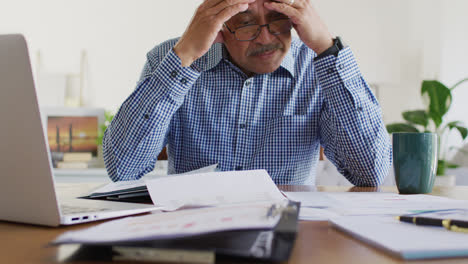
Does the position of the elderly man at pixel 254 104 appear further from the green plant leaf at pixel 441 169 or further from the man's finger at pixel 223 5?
the green plant leaf at pixel 441 169

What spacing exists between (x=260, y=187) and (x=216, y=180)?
9 cm

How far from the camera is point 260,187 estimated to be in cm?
76

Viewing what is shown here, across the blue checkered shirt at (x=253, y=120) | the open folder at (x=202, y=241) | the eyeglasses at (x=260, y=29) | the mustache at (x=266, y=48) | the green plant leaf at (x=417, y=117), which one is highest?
the eyeglasses at (x=260, y=29)

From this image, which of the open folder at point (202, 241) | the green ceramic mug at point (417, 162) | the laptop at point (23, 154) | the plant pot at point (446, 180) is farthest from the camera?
the plant pot at point (446, 180)

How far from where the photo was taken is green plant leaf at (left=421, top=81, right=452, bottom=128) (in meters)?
3.13

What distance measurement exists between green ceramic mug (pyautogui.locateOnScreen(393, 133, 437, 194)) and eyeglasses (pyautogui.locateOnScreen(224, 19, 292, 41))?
1.57ft

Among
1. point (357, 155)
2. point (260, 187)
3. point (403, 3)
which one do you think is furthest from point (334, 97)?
point (403, 3)

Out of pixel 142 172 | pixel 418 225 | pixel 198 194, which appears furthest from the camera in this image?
pixel 142 172

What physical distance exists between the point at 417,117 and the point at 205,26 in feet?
8.63

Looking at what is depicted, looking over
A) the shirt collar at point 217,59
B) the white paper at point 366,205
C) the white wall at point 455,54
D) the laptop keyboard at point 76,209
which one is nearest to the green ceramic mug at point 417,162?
the white paper at point 366,205

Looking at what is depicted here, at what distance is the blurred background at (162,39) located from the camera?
3361 mm

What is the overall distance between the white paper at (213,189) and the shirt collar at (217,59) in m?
0.63

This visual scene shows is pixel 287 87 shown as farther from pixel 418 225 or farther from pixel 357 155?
pixel 418 225

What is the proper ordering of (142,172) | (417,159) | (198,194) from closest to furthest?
(198,194) → (417,159) → (142,172)
